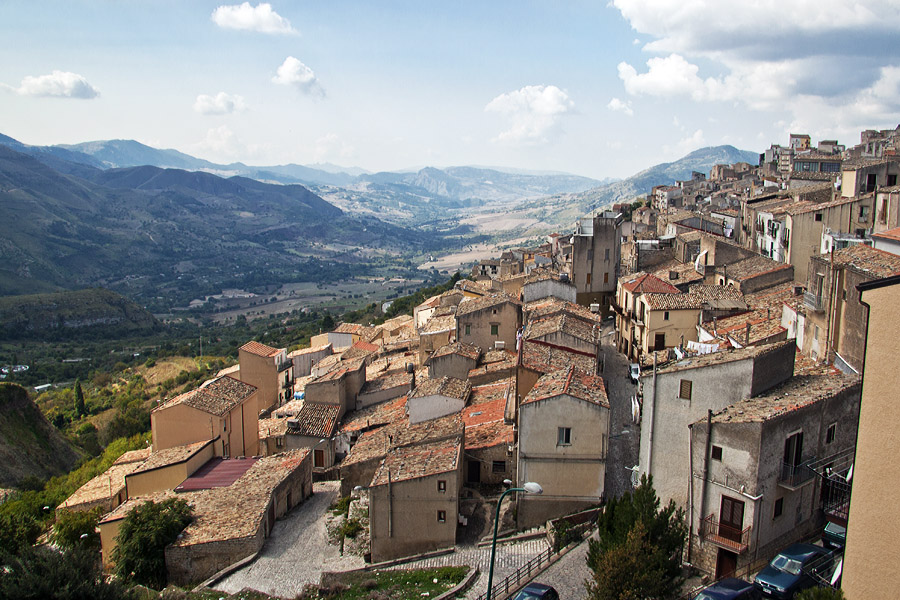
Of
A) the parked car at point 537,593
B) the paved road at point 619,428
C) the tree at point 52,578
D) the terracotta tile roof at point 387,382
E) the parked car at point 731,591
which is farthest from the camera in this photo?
the terracotta tile roof at point 387,382

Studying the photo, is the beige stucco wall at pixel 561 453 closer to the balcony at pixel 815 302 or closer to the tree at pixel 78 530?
the balcony at pixel 815 302

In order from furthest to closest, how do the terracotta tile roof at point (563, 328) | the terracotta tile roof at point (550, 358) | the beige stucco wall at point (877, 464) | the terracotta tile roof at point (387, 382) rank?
the terracotta tile roof at point (387, 382) < the terracotta tile roof at point (563, 328) < the terracotta tile roof at point (550, 358) < the beige stucco wall at point (877, 464)

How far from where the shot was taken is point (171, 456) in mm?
28125

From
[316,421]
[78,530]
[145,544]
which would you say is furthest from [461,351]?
[78,530]

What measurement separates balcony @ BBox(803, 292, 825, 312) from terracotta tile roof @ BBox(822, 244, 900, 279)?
131 centimetres

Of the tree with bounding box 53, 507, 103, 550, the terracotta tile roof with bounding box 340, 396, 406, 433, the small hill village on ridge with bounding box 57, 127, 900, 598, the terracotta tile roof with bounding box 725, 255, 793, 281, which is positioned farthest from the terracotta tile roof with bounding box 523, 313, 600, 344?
the tree with bounding box 53, 507, 103, 550

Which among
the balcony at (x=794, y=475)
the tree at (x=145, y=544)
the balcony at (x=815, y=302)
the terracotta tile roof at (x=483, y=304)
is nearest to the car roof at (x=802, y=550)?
the balcony at (x=794, y=475)

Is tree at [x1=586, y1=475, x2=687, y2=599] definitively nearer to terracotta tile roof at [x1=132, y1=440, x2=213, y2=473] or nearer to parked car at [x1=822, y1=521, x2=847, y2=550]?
parked car at [x1=822, y1=521, x2=847, y2=550]

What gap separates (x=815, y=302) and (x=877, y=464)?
38.2ft

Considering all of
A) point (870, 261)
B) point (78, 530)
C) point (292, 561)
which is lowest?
point (78, 530)

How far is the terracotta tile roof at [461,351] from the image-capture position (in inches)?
1227

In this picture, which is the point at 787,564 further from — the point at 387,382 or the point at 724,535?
the point at 387,382

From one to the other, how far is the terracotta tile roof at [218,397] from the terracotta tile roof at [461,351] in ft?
31.2

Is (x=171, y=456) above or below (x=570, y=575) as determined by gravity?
below
